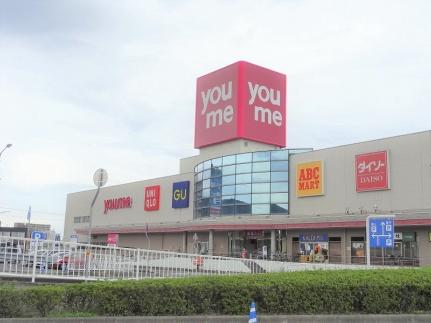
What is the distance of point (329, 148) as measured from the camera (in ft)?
137

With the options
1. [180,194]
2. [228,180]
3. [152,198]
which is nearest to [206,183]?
[228,180]

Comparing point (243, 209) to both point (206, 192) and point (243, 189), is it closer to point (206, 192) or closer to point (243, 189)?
point (243, 189)

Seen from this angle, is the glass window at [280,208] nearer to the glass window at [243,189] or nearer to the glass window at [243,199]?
the glass window at [243,199]

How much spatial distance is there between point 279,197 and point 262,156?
3949 mm

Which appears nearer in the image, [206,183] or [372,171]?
[372,171]

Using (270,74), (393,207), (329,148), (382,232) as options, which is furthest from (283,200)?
(382,232)

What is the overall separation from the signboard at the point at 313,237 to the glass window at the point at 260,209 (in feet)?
12.8

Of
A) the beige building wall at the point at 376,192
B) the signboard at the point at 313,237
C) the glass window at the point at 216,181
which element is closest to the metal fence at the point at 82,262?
the beige building wall at the point at 376,192

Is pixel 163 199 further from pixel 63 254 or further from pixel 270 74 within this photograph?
pixel 63 254

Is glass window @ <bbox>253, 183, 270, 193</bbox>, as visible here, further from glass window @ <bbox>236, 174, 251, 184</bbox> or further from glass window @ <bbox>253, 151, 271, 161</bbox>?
glass window @ <bbox>253, 151, 271, 161</bbox>

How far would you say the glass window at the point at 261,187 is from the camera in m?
45.2

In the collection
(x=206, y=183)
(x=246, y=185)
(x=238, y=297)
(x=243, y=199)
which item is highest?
(x=206, y=183)

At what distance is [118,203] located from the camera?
66.9 meters

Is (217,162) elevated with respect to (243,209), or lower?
elevated
